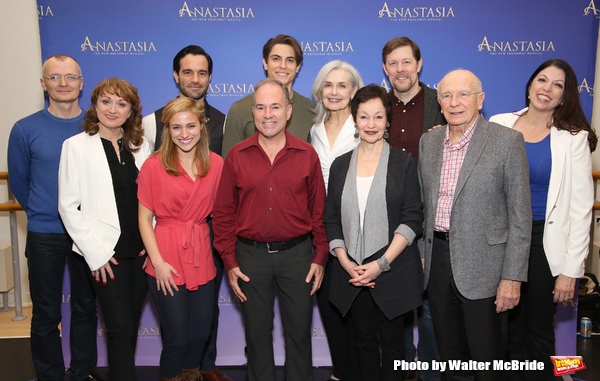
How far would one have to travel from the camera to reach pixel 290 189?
2.34 metres

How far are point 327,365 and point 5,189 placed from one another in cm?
370

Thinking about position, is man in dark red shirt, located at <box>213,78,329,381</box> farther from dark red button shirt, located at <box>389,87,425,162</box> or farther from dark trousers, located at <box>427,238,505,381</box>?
dark red button shirt, located at <box>389,87,425,162</box>

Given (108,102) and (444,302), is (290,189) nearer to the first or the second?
(444,302)

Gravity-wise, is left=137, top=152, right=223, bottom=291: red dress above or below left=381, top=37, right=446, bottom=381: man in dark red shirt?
below

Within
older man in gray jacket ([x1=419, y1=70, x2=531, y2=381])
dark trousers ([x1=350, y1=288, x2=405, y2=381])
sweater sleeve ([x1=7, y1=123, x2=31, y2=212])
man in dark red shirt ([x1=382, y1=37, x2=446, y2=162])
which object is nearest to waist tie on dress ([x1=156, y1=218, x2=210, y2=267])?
dark trousers ([x1=350, y1=288, x2=405, y2=381])

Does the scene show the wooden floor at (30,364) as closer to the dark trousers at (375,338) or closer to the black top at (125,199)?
the dark trousers at (375,338)

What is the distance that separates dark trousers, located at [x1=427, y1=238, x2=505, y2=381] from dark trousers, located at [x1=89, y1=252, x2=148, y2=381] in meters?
1.74

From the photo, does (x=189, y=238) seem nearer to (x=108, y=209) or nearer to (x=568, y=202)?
(x=108, y=209)

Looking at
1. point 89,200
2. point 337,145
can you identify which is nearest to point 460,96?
point 337,145

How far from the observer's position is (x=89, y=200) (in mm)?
2453

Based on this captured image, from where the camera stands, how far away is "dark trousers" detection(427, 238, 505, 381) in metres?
2.17

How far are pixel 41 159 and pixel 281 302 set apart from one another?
5.83ft

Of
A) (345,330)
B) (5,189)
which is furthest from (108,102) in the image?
(5,189)

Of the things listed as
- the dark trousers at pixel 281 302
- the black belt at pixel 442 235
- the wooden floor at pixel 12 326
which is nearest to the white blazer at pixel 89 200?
the dark trousers at pixel 281 302
